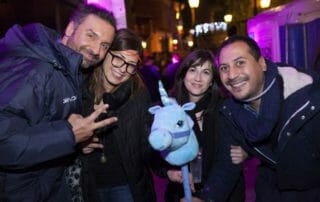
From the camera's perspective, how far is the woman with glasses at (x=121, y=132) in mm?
3045

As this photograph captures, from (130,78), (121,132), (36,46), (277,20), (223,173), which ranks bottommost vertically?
(223,173)

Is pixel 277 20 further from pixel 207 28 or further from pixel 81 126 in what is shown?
pixel 207 28

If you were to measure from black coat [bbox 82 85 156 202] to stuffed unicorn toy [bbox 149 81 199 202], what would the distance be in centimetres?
80

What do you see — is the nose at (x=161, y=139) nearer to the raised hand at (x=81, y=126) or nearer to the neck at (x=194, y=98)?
the raised hand at (x=81, y=126)

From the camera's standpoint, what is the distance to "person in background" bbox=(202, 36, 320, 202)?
2430 mm

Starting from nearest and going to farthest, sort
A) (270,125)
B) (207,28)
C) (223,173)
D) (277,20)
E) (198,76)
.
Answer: (270,125) < (223,173) < (198,76) < (277,20) < (207,28)

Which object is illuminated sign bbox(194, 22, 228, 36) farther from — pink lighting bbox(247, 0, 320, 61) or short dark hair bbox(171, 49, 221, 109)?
short dark hair bbox(171, 49, 221, 109)

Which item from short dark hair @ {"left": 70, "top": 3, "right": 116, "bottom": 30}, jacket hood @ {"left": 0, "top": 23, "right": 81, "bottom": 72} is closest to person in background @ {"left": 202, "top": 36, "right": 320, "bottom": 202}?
short dark hair @ {"left": 70, "top": 3, "right": 116, "bottom": 30}

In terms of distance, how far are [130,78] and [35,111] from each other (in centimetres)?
130

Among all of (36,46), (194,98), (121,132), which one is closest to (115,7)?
(194,98)

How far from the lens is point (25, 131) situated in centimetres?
201

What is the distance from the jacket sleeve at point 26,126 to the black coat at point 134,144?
903 millimetres

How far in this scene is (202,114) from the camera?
3.29 meters

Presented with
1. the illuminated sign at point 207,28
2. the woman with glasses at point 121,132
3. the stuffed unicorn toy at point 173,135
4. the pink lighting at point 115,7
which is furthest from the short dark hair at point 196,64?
the illuminated sign at point 207,28
